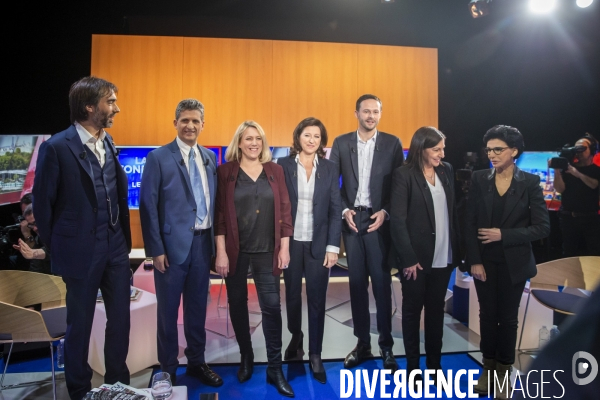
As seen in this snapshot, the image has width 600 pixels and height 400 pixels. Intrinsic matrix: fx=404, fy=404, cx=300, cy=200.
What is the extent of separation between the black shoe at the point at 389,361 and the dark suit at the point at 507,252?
60 centimetres

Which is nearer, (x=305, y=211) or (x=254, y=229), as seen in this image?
(x=254, y=229)

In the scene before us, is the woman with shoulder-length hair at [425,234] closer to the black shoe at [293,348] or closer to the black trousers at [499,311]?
the black trousers at [499,311]

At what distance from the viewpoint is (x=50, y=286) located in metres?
2.83

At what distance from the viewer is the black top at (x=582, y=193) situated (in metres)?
4.12

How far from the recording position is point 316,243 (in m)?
2.68

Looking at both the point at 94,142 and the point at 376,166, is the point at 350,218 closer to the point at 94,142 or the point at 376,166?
the point at 376,166

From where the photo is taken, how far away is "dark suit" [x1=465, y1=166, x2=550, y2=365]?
95.4 inches

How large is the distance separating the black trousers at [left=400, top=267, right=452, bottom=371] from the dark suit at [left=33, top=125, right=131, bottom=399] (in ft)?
5.88

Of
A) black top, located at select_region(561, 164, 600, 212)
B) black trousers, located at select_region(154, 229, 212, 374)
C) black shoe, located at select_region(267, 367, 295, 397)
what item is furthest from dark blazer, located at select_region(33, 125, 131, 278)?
black top, located at select_region(561, 164, 600, 212)

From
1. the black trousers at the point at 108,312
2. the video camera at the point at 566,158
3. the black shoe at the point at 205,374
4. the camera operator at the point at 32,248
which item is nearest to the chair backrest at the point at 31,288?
the camera operator at the point at 32,248

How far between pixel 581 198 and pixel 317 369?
3.33 metres

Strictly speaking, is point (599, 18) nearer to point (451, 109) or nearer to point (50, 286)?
point (451, 109)

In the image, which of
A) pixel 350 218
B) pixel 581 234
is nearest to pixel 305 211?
pixel 350 218

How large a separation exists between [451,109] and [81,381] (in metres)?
5.80
